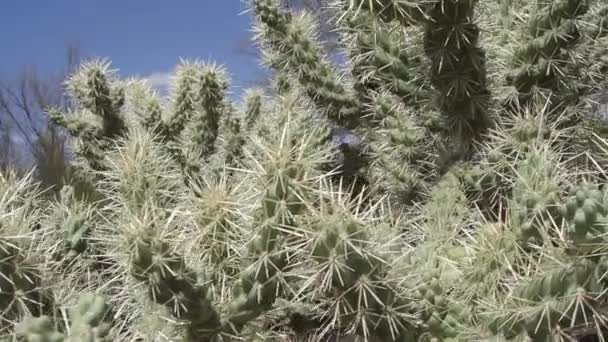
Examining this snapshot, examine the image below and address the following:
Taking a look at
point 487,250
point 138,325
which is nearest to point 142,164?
point 138,325

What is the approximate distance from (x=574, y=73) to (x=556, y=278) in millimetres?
1905

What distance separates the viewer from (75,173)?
17.3 feet

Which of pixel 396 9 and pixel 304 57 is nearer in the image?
pixel 396 9

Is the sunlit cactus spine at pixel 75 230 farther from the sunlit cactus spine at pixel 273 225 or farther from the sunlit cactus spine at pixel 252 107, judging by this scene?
the sunlit cactus spine at pixel 252 107

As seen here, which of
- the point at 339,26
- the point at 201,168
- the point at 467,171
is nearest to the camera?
the point at 467,171

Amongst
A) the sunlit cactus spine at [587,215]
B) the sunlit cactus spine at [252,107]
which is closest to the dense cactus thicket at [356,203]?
the sunlit cactus spine at [587,215]

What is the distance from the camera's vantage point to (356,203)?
3.30m

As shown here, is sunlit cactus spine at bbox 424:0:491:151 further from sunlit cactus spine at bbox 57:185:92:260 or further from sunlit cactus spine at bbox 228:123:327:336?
sunlit cactus spine at bbox 57:185:92:260

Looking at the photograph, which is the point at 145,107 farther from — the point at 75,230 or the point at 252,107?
the point at 75,230

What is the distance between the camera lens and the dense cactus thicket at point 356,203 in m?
2.15

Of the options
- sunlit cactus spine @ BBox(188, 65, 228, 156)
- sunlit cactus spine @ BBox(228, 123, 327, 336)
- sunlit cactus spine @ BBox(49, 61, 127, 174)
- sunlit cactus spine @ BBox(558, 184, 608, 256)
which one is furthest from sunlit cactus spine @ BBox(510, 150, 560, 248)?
sunlit cactus spine @ BBox(49, 61, 127, 174)

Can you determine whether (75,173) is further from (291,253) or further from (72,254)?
(291,253)

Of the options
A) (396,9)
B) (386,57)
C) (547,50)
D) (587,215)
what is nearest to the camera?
(587,215)

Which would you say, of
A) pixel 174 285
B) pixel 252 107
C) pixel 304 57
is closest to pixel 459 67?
pixel 304 57
